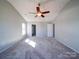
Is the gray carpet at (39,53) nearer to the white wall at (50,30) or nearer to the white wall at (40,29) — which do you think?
the white wall at (50,30)

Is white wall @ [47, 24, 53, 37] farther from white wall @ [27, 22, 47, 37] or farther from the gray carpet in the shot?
the gray carpet

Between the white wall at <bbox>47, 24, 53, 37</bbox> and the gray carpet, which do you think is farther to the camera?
the white wall at <bbox>47, 24, 53, 37</bbox>

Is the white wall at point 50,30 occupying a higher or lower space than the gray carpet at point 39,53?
higher

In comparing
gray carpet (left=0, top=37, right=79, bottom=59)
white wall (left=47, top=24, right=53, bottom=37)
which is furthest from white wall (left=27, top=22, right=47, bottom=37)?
gray carpet (left=0, top=37, right=79, bottom=59)

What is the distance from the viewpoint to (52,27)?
10344 millimetres

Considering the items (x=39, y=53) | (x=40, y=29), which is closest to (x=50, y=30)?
(x=40, y=29)

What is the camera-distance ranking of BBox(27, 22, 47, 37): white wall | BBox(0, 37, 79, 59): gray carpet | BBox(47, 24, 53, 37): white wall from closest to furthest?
BBox(0, 37, 79, 59): gray carpet → BBox(47, 24, 53, 37): white wall → BBox(27, 22, 47, 37): white wall

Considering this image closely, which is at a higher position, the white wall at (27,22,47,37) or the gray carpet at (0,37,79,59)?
the white wall at (27,22,47,37)

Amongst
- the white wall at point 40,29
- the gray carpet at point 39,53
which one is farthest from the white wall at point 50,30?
the gray carpet at point 39,53

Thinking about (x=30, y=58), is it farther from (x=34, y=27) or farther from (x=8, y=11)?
(x=34, y=27)

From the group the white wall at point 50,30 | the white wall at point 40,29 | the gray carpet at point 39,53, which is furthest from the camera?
the white wall at point 40,29

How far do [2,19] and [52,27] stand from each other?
654cm

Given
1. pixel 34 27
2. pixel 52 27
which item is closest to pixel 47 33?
pixel 52 27

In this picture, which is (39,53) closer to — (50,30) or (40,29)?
(50,30)
